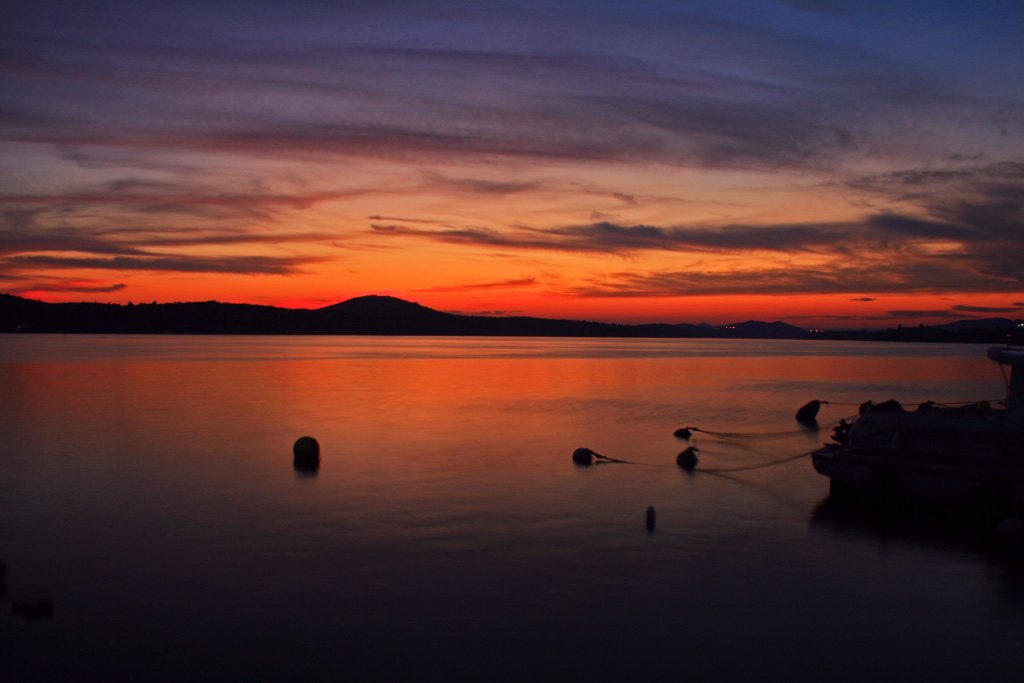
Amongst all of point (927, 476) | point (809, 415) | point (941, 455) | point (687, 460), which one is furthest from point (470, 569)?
point (809, 415)

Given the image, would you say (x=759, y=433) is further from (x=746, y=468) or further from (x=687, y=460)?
(x=687, y=460)

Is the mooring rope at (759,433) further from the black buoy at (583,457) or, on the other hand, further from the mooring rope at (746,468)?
the black buoy at (583,457)

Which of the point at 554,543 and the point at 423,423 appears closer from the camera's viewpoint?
the point at 554,543

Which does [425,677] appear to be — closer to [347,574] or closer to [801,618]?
[347,574]

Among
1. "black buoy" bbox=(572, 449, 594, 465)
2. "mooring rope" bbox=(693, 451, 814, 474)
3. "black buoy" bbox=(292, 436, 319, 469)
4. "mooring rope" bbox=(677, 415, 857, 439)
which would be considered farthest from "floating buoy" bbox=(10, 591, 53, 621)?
"mooring rope" bbox=(677, 415, 857, 439)

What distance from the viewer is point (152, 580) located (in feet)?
31.8

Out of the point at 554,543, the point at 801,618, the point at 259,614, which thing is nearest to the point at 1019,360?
the point at 801,618

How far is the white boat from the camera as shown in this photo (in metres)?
13.1

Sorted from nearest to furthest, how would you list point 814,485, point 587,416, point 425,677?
point 425,677
point 814,485
point 587,416

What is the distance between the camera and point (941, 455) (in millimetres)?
14312

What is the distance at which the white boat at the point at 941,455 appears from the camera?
42.8 ft

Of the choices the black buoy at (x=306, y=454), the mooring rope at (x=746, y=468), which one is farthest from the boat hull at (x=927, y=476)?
the black buoy at (x=306, y=454)

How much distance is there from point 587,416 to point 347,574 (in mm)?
22438

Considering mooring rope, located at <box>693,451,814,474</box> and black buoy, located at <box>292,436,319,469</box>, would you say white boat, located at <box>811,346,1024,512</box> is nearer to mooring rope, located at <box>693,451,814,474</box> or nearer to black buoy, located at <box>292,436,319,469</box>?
mooring rope, located at <box>693,451,814,474</box>
